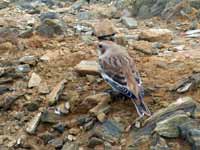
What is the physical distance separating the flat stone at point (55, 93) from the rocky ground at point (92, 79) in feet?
0.04

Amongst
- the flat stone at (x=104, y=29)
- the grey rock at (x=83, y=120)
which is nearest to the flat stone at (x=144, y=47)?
the flat stone at (x=104, y=29)

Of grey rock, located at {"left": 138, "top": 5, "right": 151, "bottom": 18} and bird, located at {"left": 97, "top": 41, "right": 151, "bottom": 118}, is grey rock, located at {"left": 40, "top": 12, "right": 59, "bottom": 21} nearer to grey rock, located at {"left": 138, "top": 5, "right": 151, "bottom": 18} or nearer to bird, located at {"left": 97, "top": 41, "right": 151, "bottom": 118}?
grey rock, located at {"left": 138, "top": 5, "right": 151, "bottom": 18}

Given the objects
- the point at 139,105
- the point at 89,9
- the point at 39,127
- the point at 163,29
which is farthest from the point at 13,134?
the point at 89,9

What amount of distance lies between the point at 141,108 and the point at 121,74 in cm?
60

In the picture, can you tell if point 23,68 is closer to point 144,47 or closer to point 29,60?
point 29,60

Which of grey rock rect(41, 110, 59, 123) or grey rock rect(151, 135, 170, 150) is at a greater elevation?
grey rock rect(151, 135, 170, 150)

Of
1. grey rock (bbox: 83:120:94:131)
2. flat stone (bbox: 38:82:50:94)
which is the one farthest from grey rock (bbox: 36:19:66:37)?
grey rock (bbox: 83:120:94:131)

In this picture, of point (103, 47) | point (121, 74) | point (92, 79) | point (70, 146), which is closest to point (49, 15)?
point (103, 47)

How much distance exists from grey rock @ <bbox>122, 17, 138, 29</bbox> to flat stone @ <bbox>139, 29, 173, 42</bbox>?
76 centimetres

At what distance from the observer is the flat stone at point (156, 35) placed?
33.8 feet

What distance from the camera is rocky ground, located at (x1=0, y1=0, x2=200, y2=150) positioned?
25.5 ft

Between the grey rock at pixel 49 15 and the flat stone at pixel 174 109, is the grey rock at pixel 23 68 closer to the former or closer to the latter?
the grey rock at pixel 49 15

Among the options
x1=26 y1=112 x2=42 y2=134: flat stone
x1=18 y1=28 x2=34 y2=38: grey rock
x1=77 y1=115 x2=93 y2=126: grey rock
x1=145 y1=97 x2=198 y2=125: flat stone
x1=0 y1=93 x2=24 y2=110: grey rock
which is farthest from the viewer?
x1=18 y1=28 x2=34 y2=38: grey rock

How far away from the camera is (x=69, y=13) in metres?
12.0
